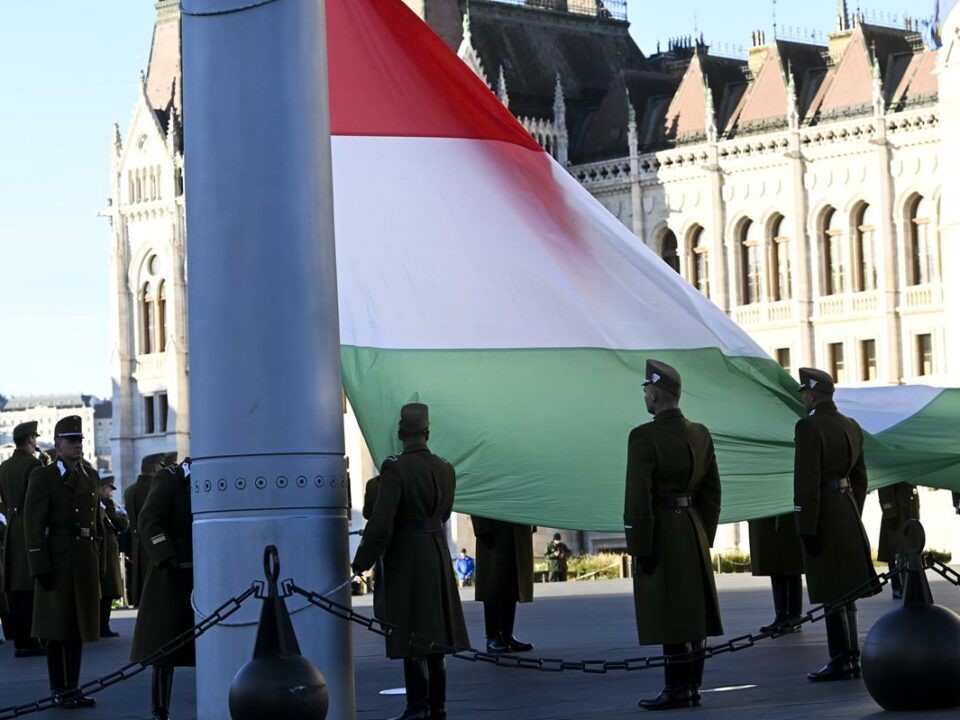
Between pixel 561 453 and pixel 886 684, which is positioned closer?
pixel 886 684

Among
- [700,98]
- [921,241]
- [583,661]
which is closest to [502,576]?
[583,661]

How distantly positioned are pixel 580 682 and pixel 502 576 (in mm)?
2655

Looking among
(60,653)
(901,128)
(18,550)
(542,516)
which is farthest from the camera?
(901,128)

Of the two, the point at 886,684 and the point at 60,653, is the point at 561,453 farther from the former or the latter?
the point at 60,653

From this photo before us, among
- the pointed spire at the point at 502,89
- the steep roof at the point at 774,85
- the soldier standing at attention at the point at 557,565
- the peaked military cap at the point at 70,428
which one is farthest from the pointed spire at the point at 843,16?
the peaked military cap at the point at 70,428

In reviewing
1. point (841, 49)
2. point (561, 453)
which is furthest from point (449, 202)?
point (841, 49)

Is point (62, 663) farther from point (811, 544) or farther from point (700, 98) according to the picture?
point (700, 98)

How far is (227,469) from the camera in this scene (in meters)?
9.98

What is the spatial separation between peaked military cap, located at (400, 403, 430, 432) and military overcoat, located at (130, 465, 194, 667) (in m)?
1.55

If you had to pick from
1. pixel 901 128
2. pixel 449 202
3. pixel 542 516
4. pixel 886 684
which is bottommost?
pixel 886 684

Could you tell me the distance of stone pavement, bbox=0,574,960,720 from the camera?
11.3 metres

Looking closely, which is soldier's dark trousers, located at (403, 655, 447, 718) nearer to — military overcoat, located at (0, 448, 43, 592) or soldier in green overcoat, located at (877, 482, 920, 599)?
military overcoat, located at (0, 448, 43, 592)

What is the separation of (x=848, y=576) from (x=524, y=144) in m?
2.97

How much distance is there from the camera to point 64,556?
1356 cm
